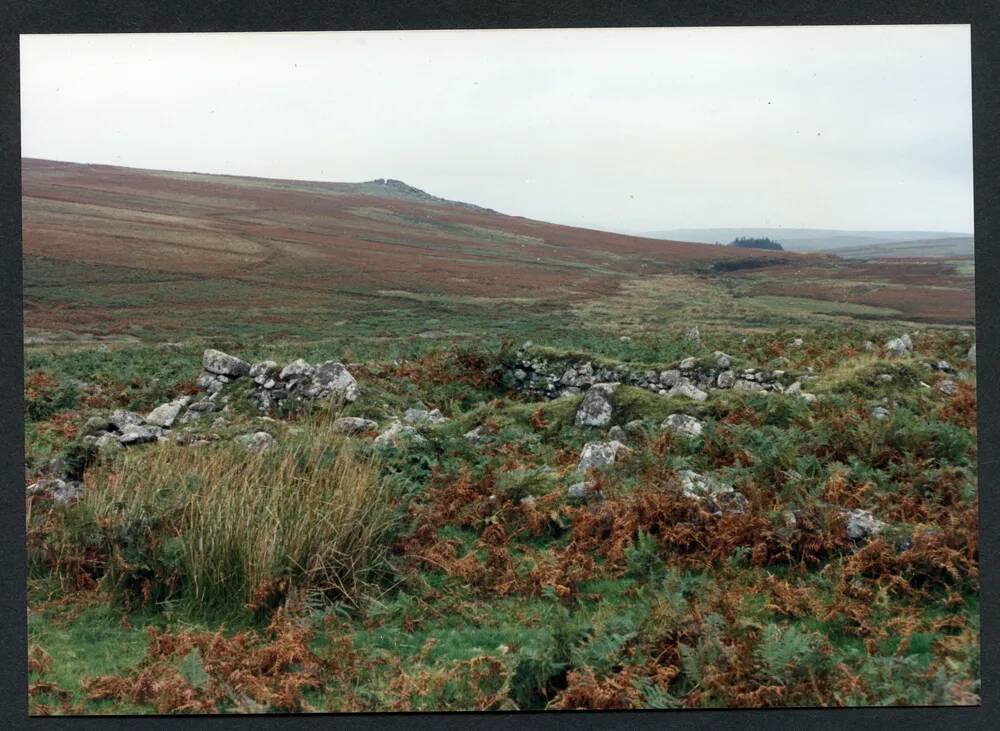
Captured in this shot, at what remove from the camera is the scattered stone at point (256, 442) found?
590cm

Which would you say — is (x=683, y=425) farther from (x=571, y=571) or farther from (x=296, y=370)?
(x=296, y=370)

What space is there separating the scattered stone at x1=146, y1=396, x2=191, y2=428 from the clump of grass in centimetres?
142

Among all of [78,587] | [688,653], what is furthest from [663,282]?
[78,587]

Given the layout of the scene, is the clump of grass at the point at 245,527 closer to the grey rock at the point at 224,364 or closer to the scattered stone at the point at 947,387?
the grey rock at the point at 224,364

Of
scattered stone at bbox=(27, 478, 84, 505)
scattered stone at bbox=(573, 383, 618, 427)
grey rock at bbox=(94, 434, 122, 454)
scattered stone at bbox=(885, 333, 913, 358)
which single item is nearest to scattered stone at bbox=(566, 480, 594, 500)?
scattered stone at bbox=(573, 383, 618, 427)

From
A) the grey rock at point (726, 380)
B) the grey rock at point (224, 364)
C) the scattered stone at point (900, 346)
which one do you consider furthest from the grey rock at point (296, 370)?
the scattered stone at point (900, 346)

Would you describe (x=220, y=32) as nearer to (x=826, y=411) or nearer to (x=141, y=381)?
(x=141, y=381)

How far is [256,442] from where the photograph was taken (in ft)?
19.6

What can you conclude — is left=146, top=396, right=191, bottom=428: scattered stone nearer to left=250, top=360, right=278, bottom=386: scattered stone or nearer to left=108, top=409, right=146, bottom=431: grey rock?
left=108, top=409, right=146, bottom=431: grey rock

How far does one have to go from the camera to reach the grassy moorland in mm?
4797

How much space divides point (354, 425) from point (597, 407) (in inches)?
78.0

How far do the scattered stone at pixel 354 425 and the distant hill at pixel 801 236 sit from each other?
3061 mm

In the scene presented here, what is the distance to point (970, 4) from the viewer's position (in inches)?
213

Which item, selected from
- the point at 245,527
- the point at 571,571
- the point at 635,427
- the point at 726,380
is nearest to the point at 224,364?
the point at 245,527
